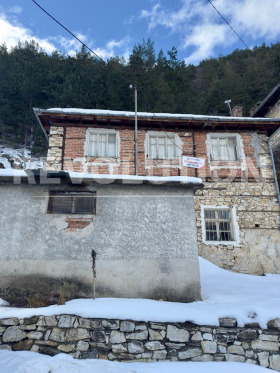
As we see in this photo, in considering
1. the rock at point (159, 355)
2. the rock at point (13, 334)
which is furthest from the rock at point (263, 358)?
the rock at point (13, 334)

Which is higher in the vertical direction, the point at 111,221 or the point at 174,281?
the point at 111,221

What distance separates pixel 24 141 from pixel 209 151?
15158 millimetres

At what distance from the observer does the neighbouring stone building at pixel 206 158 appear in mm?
9906

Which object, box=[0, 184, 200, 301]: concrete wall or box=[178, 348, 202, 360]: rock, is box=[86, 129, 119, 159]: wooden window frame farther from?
box=[178, 348, 202, 360]: rock

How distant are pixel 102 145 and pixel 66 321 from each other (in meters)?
7.72

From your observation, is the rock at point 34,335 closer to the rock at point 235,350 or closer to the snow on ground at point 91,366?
the snow on ground at point 91,366

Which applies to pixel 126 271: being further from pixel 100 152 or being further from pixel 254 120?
pixel 254 120

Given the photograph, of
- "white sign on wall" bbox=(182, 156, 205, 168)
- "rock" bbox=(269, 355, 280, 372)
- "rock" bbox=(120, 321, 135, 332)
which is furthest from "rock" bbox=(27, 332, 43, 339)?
"white sign on wall" bbox=(182, 156, 205, 168)

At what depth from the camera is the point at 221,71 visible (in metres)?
33.8

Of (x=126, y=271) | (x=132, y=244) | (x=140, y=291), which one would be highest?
(x=132, y=244)

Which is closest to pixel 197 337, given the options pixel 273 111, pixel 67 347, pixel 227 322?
pixel 227 322

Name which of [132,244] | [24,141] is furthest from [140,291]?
[24,141]

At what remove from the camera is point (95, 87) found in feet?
64.3

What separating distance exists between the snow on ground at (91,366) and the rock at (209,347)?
171 mm
